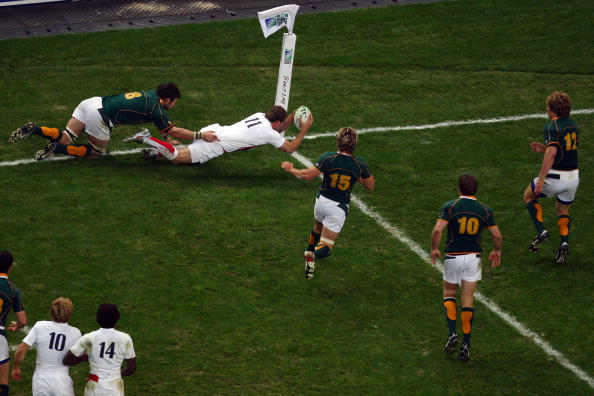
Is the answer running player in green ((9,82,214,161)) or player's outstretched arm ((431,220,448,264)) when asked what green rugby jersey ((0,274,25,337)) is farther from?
running player in green ((9,82,214,161))

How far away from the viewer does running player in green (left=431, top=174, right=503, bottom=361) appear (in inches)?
434

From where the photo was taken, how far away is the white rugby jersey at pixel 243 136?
15211mm

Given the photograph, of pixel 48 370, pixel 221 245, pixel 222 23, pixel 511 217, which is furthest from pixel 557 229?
pixel 222 23

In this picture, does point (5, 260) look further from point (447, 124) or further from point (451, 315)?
point (447, 124)

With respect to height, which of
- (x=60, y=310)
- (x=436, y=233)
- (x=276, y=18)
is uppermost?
(x=276, y=18)

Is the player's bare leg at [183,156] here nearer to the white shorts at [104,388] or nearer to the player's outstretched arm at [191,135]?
the player's outstretched arm at [191,135]

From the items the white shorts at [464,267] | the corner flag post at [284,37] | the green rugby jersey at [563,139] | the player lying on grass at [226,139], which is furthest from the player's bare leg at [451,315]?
the corner flag post at [284,37]

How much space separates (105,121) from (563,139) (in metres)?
7.10

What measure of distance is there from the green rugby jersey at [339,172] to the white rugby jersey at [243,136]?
2.89m

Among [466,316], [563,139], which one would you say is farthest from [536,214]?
[466,316]

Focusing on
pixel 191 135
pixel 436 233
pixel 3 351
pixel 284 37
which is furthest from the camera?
pixel 284 37

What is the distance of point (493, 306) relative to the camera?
40.7ft

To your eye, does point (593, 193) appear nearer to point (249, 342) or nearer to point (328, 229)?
point (328, 229)

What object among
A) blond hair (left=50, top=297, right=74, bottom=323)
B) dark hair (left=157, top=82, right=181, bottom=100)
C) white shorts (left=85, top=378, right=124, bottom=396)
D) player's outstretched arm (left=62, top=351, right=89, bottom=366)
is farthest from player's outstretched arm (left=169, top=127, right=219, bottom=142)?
white shorts (left=85, top=378, right=124, bottom=396)
